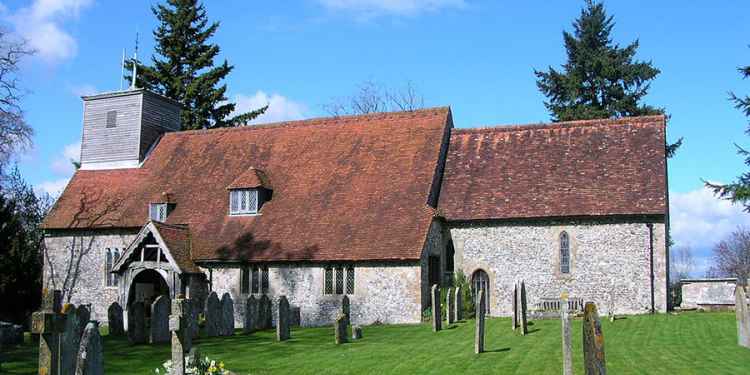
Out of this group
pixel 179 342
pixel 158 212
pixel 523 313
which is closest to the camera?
pixel 179 342

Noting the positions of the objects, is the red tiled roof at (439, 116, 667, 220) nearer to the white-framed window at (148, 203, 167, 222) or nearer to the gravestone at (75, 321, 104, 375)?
the white-framed window at (148, 203, 167, 222)

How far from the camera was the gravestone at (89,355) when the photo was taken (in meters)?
11.4

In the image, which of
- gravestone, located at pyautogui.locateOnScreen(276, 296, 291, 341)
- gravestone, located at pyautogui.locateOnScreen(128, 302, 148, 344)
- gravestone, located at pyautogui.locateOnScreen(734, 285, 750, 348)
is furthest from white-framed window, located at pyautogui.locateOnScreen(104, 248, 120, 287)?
gravestone, located at pyautogui.locateOnScreen(734, 285, 750, 348)

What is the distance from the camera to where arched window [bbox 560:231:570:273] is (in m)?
29.1

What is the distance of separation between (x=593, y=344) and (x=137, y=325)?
58.8 feet

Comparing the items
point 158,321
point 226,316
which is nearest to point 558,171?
point 226,316

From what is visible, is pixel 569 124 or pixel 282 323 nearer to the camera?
pixel 282 323

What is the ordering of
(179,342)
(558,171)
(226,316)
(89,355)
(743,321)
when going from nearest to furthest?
1. (89,355)
2. (179,342)
3. (743,321)
4. (226,316)
5. (558,171)

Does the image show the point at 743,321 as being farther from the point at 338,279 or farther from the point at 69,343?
the point at 69,343

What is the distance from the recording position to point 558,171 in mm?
30969

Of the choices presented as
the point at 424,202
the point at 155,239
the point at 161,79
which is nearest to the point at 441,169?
the point at 424,202

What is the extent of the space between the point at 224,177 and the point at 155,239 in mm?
5872

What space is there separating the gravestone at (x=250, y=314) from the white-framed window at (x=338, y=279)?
11.2 ft

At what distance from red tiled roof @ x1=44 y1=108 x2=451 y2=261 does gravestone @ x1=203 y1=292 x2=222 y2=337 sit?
493 centimetres
